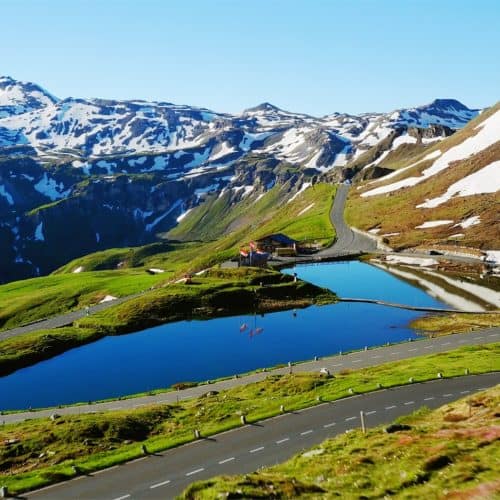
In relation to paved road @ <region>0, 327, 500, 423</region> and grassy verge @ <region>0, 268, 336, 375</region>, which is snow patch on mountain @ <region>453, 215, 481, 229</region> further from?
paved road @ <region>0, 327, 500, 423</region>

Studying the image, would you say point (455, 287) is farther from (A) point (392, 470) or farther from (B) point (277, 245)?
(A) point (392, 470)

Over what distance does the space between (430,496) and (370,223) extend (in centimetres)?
17933

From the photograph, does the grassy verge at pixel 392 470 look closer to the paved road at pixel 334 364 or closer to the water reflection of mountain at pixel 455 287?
the paved road at pixel 334 364

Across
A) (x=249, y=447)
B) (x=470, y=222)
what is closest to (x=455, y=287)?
(x=470, y=222)

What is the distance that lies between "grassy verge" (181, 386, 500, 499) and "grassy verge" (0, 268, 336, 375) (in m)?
62.4

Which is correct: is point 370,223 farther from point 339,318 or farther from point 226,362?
point 226,362

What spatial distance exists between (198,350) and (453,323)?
4016 cm

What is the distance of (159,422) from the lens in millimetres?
44031

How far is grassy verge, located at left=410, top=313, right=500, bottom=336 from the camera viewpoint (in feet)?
262

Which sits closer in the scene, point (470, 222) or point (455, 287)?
point (455, 287)

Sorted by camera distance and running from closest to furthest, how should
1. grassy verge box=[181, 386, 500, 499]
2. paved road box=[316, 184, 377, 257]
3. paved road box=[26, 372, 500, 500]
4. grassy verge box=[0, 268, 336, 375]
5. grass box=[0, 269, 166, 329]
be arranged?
grassy verge box=[181, 386, 500, 499] → paved road box=[26, 372, 500, 500] → grassy verge box=[0, 268, 336, 375] → grass box=[0, 269, 166, 329] → paved road box=[316, 184, 377, 257]

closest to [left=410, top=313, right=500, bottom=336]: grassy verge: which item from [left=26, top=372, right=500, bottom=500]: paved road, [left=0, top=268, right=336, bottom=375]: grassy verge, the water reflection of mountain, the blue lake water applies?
the blue lake water

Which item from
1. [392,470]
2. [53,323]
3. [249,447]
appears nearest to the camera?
[392,470]

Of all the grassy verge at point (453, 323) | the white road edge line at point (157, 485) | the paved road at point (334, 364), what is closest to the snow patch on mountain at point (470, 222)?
the grassy verge at point (453, 323)
